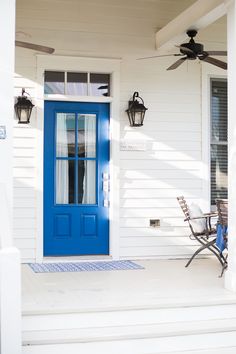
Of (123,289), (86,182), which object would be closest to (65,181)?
(86,182)

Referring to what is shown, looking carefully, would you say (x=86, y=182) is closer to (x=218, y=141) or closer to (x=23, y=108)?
(x=23, y=108)

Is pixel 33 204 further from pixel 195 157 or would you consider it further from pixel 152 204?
pixel 195 157

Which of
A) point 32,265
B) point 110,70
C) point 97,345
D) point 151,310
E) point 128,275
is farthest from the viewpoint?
point 110,70

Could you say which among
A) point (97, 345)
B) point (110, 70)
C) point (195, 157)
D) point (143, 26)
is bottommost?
point (97, 345)

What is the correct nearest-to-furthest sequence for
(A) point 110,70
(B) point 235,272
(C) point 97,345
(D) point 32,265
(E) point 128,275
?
(C) point 97,345
(B) point 235,272
(E) point 128,275
(D) point 32,265
(A) point 110,70

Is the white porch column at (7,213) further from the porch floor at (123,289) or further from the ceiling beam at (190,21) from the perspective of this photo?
the ceiling beam at (190,21)

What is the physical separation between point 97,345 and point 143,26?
4352mm

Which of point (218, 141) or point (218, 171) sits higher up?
point (218, 141)

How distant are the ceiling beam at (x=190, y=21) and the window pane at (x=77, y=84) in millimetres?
1049

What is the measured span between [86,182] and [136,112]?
1.09 m

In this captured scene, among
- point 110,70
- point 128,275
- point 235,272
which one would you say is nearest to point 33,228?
point 128,275

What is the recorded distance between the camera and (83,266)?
6273 millimetres

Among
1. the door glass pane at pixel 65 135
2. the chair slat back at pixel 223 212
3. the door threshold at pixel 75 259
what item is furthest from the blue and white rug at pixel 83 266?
the door glass pane at pixel 65 135

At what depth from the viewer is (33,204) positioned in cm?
650
